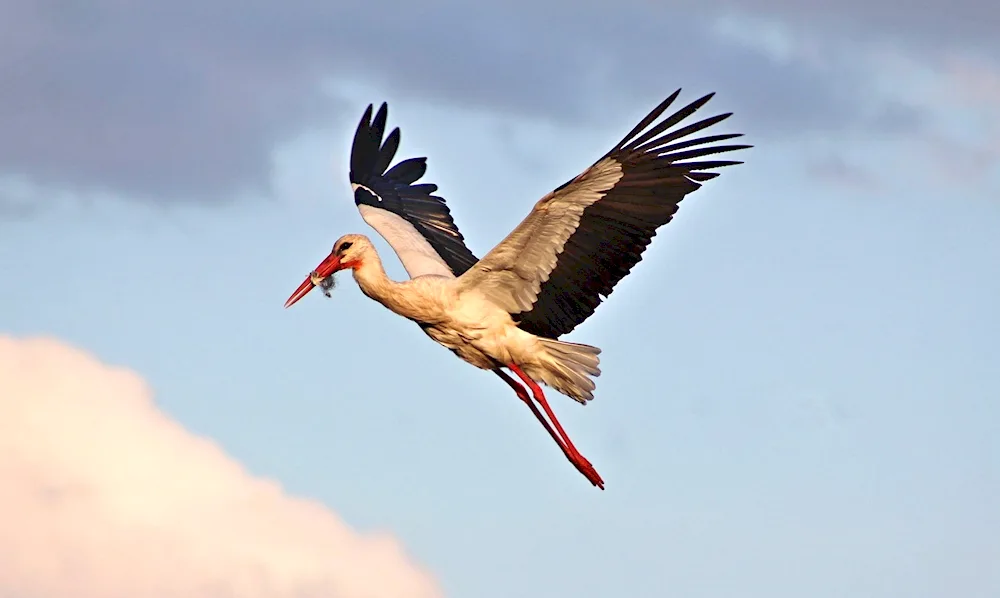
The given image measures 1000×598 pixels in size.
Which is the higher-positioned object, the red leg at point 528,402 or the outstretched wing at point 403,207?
the outstretched wing at point 403,207

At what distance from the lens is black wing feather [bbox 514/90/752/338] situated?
13.3 m

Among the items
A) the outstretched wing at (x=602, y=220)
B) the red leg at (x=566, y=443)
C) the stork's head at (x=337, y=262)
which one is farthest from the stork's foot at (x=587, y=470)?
the stork's head at (x=337, y=262)

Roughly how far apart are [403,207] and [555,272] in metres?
3.94

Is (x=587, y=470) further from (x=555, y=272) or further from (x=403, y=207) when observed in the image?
(x=403, y=207)

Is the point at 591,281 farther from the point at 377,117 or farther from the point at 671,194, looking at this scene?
the point at 377,117

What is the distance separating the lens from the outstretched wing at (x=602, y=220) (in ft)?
43.4

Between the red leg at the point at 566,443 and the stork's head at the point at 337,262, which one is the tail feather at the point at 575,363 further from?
the stork's head at the point at 337,262

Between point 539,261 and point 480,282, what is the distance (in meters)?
0.53

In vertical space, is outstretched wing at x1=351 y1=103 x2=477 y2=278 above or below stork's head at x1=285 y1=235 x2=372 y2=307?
above

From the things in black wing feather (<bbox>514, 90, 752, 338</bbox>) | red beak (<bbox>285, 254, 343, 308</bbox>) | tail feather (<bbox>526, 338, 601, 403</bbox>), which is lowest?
red beak (<bbox>285, 254, 343, 308</bbox>)

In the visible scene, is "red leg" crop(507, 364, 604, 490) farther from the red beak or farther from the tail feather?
the red beak

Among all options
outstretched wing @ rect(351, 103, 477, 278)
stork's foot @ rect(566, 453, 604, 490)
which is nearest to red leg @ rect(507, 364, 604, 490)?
stork's foot @ rect(566, 453, 604, 490)

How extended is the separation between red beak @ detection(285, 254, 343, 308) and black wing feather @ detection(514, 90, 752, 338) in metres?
1.77

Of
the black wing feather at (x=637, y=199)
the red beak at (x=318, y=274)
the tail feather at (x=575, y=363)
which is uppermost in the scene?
the black wing feather at (x=637, y=199)
